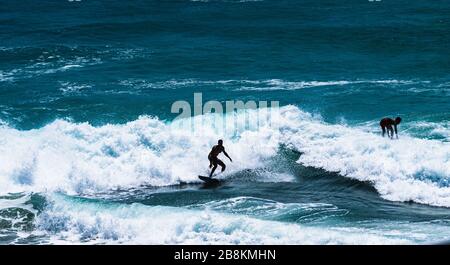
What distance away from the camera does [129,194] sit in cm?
2158

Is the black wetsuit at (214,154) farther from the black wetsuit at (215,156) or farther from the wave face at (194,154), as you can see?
the wave face at (194,154)

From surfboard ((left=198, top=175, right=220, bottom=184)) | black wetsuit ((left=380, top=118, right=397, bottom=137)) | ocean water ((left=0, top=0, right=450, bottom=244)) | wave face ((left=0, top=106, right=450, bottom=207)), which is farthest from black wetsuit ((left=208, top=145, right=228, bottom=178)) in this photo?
black wetsuit ((left=380, top=118, right=397, bottom=137))

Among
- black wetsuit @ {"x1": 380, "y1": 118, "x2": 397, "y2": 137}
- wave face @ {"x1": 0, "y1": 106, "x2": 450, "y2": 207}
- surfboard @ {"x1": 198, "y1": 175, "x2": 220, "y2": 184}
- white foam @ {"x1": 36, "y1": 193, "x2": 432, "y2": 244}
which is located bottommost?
white foam @ {"x1": 36, "y1": 193, "x2": 432, "y2": 244}

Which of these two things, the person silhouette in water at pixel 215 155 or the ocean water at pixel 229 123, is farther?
the person silhouette in water at pixel 215 155

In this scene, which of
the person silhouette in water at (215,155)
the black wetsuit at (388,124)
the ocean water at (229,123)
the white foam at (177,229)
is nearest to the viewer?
the white foam at (177,229)

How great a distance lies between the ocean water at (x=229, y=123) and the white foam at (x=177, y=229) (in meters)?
0.04

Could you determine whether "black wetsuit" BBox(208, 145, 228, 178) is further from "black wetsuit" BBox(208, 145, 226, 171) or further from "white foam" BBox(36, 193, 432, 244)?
"white foam" BBox(36, 193, 432, 244)

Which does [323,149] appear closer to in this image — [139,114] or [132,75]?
[139,114]

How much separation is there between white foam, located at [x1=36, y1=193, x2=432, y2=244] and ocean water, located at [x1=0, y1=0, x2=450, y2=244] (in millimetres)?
45

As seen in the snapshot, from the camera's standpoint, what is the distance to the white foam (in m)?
17.1

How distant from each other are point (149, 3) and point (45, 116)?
21079mm

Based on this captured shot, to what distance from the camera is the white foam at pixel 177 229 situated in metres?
17.1

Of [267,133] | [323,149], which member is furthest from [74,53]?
[323,149]

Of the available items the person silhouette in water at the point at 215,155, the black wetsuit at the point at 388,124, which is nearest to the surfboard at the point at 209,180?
the person silhouette in water at the point at 215,155
